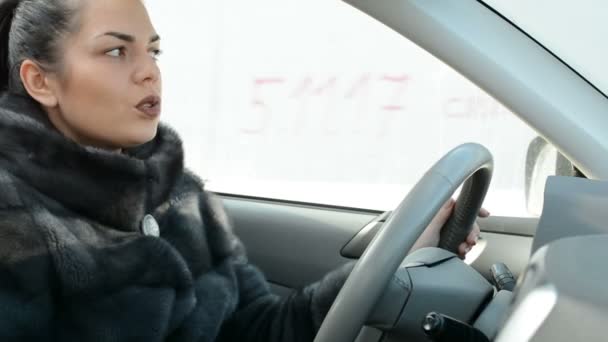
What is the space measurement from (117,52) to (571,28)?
26.5 inches

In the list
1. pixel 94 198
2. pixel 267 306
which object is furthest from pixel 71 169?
pixel 267 306

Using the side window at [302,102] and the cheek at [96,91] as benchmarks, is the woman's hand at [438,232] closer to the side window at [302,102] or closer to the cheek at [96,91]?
the cheek at [96,91]

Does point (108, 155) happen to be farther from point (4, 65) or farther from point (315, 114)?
point (315, 114)

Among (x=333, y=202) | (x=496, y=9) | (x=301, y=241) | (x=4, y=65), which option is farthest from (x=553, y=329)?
(x=333, y=202)

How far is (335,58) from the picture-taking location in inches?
152

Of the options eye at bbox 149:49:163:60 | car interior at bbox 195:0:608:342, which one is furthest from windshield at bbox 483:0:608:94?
eye at bbox 149:49:163:60

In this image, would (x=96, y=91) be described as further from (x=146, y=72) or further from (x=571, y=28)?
(x=571, y=28)

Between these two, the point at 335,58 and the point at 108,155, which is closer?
the point at 108,155

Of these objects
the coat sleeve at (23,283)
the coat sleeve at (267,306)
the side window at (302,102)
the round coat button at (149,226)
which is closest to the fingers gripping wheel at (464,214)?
the coat sleeve at (267,306)

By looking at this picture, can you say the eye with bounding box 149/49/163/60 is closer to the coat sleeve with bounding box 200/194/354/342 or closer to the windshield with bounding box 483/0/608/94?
the coat sleeve with bounding box 200/194/354/342

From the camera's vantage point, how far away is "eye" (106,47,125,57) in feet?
4.70

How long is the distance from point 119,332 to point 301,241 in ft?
2.70

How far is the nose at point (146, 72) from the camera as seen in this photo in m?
1.43

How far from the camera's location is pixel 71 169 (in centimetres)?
140
